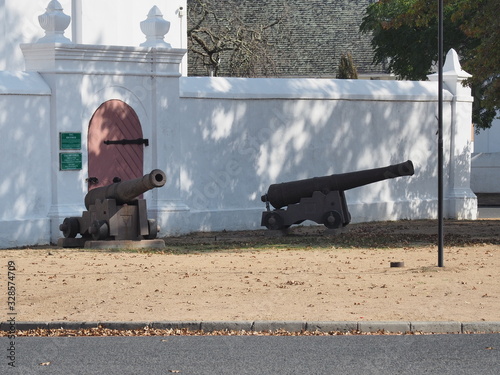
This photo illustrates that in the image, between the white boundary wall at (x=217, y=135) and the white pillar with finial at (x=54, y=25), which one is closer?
the white boundary wall at (x=217, y=135)

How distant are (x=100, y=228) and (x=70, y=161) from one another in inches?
91.3

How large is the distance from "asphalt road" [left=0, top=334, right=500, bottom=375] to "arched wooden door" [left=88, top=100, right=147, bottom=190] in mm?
10427

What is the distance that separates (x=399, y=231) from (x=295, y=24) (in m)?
30.2

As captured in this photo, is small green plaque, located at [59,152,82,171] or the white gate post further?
the white gate post

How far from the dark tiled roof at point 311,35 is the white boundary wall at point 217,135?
73.4 feet

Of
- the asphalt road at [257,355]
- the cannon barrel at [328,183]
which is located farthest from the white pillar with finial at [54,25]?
the asphalt road at [257,355]

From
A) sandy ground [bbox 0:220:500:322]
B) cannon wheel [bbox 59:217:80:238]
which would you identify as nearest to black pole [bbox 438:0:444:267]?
sandy ground [bbox 0:220:500:322]

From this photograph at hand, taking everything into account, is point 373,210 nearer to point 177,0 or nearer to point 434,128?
point 434,128

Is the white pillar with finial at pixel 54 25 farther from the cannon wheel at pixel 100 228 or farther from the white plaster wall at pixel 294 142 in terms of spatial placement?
the cannon wheel at pixel 100 228

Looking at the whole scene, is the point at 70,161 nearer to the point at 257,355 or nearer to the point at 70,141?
the point at 70,141

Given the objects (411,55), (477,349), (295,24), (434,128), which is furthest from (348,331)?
(295,24)

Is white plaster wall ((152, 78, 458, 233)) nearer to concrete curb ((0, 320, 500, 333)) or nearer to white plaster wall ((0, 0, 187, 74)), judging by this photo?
white plaster wall ((0, 0, 187, 74))

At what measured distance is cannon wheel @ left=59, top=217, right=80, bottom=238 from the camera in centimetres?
1934

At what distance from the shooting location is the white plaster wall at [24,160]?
19.9m
